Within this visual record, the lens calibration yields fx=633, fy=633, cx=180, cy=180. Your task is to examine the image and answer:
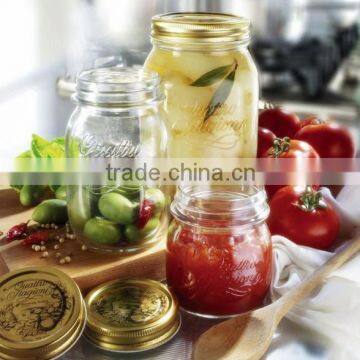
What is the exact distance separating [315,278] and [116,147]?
0.24 m

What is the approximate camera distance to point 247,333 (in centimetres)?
56

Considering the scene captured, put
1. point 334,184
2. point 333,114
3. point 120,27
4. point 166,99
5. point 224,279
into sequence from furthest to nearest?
1. point 333,114
2. point 120,27
3. point 334,184
4. point 166,99
5. point 224,279

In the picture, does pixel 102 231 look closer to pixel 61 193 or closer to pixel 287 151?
→ pixel 61 193

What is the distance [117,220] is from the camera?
650mm

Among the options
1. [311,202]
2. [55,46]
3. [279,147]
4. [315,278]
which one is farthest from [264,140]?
[55,46]

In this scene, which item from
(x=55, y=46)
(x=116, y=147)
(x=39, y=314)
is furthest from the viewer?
(x=55, y=46)

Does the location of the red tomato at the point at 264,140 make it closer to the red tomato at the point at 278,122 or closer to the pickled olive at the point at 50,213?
the red tomato at the point at 278,122

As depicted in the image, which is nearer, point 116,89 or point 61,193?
point 116,89

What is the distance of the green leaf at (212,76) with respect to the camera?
67 centimetres

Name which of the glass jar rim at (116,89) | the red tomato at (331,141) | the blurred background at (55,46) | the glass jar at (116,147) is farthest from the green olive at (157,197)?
the blurred background at (55,46)

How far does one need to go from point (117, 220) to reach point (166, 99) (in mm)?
147

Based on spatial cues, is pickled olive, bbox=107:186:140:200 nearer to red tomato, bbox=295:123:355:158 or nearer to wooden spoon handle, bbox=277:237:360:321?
wooden spoon handle, bbox=277:237:360:321

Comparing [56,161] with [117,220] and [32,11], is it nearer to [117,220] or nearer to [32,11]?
[117,220]

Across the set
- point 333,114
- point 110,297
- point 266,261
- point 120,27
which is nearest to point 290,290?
point 266,261
